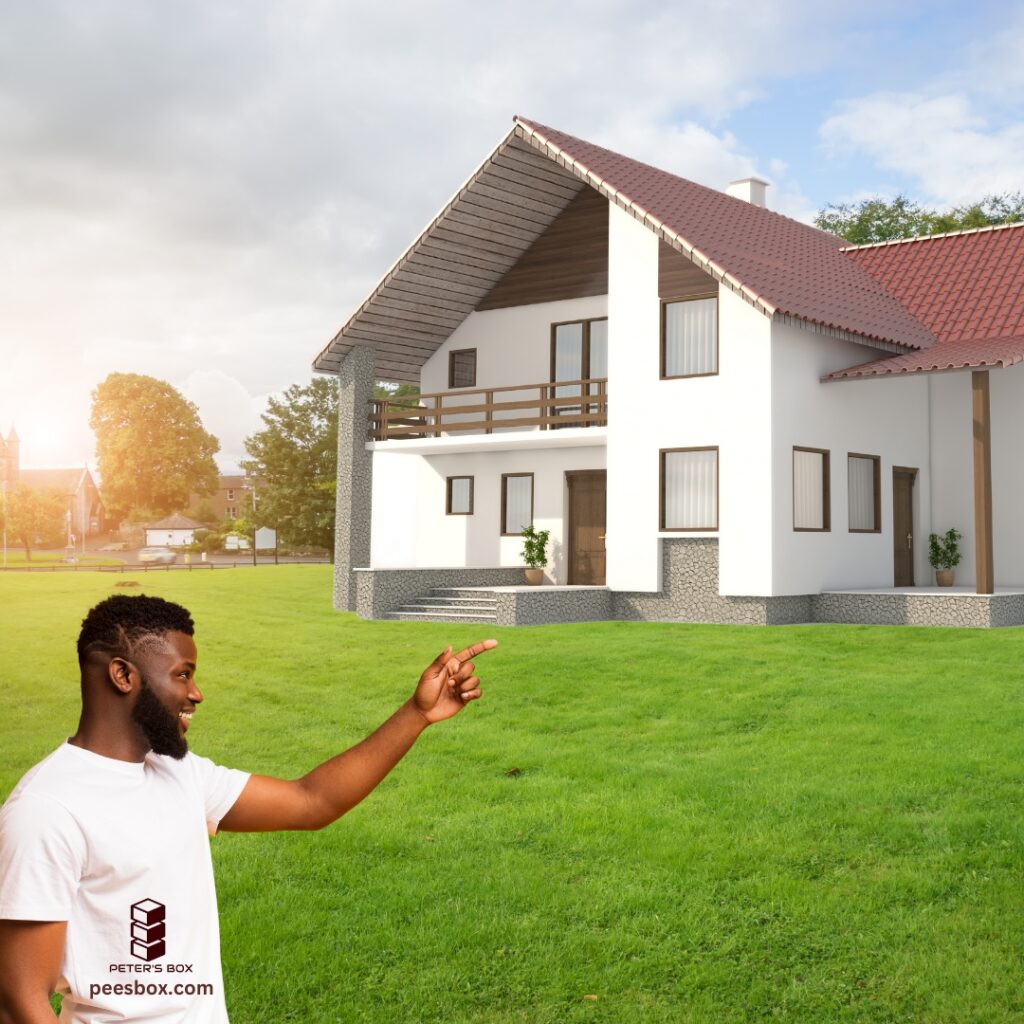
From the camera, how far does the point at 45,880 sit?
2170 mm

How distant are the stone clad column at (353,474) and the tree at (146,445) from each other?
5888cm

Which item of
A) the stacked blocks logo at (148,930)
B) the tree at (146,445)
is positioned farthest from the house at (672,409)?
the tree at (146,445)

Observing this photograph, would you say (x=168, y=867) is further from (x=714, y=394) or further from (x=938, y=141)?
(x=938, y=141)

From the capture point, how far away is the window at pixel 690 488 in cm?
2136

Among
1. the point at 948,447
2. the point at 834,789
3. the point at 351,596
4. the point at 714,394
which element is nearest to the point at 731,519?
the point at 714,394

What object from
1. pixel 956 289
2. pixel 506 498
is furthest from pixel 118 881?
pixel 956 289

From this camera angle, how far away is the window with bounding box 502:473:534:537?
26234 mm

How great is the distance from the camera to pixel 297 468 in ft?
181

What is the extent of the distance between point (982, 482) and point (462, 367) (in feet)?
40.6

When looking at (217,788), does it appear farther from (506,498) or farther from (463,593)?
(506,498)

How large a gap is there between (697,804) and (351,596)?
17.1 meters

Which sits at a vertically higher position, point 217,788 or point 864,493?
point 864,493

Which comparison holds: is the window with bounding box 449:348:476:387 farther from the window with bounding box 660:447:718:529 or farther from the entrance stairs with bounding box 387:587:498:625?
the window with bounding box 660:447:718:529

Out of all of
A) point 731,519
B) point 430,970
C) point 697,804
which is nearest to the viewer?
point 430,970
